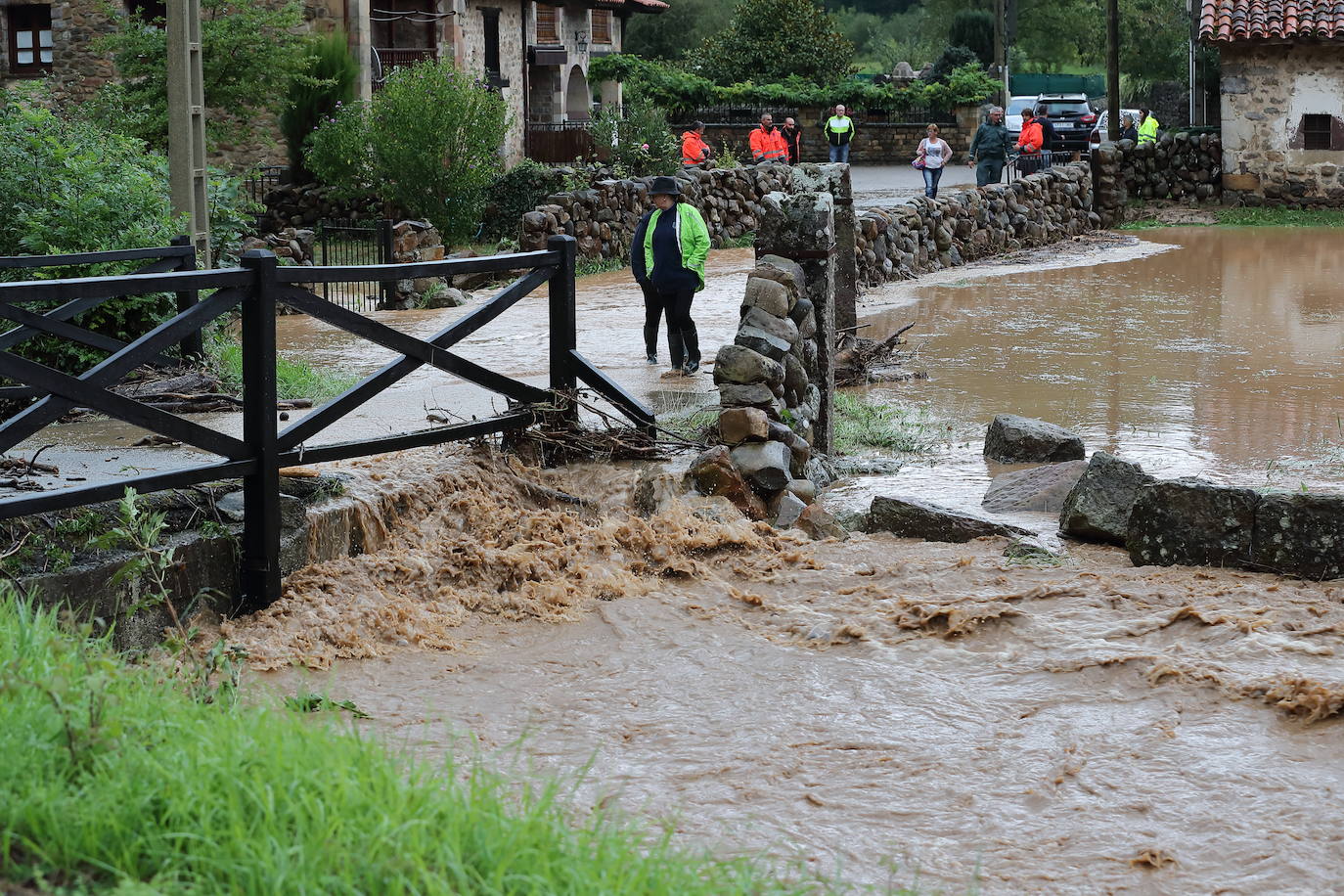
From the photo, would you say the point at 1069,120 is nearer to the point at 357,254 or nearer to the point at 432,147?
the point at 432,147

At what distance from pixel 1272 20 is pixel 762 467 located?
2357cm

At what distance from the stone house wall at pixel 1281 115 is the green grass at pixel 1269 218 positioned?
1.07 ft

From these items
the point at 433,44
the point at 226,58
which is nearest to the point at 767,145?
the point at 433,44

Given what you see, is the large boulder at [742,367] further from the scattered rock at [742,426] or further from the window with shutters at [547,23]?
the window with shutters at [547,23]

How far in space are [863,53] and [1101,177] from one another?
1725 inches

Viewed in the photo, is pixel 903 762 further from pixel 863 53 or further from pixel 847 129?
pixel 863 53

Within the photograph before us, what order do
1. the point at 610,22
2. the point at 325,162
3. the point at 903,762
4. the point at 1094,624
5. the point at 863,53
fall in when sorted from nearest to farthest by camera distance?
the point at 903,762, the point at 1094,624, the point at 325,162, the point at 610,22, the point at 863,53

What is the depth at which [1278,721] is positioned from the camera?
16.9 feet

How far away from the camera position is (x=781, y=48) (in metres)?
44.8

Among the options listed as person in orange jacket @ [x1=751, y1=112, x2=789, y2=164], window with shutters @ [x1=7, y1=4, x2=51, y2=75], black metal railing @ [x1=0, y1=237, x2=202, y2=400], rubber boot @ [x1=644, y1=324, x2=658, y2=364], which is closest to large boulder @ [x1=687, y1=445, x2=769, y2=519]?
black metal railing @ [x1=0, y1=237, x2=202, y2=400]

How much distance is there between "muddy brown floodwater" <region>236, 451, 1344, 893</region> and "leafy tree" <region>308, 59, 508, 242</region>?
14.7 metres

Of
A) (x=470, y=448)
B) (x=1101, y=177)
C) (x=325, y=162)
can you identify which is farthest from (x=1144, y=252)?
(x=470, y=448)

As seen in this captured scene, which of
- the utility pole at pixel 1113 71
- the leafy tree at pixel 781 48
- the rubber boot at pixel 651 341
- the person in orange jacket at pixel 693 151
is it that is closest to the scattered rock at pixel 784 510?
the rubber boot at pixel 651 341

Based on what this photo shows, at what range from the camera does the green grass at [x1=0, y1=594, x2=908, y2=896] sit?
9.25 ft
